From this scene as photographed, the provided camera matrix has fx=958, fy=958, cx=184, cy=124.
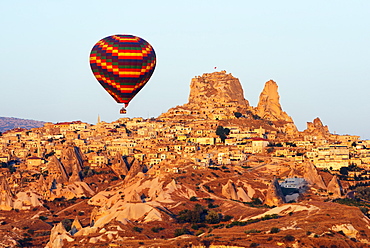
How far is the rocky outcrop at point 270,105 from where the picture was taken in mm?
154637

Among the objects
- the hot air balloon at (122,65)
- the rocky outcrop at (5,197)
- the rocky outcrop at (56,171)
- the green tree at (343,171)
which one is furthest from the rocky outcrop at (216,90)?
the hot air balloon at (122,65)

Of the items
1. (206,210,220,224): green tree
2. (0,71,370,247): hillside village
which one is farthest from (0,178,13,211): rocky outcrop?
(206,210,220,224): green tree

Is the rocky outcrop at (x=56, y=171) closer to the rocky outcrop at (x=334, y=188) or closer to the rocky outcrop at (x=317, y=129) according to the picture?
the rocky outcrop at (x=334, y=188)

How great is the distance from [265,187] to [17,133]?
62479mm

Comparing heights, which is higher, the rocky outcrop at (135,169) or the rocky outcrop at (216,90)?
the rocky outcrop at (216,90)

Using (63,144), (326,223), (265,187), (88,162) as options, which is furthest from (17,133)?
(326,223)

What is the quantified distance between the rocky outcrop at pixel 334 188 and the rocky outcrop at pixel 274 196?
728 centimetres

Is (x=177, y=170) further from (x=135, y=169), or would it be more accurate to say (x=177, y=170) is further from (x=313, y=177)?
→ (x=313, y=177)

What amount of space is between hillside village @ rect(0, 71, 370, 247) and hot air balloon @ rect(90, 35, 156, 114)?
11.4 m

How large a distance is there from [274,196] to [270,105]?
6489cm

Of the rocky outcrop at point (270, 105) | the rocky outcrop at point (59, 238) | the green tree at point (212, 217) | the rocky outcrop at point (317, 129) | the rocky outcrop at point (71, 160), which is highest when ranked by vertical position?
the rocky outcrop at point (270, 105)

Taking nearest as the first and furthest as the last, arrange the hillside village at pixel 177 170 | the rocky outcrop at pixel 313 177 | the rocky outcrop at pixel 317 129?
→ the hillside village at pixel 177 170
the rocky outcrop at pixel 313 177
the rocky outcrop at pixel 317 129

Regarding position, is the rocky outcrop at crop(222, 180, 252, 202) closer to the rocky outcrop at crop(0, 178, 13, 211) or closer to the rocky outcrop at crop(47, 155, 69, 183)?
the rocky outcrop at crop(47, 155, 69, 183)

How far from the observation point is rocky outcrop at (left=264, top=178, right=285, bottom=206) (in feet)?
307
